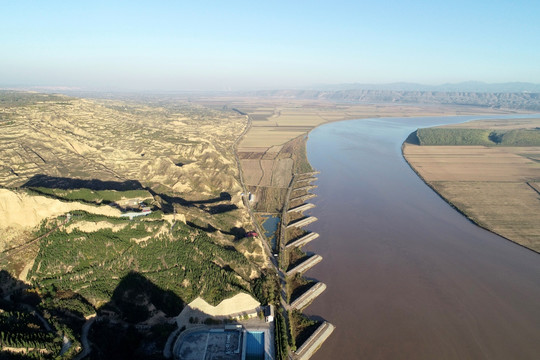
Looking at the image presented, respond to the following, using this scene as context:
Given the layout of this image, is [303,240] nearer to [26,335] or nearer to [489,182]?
[26,335]

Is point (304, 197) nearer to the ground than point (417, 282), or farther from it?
farther from it

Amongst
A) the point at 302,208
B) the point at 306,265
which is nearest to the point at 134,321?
the point at 306,265

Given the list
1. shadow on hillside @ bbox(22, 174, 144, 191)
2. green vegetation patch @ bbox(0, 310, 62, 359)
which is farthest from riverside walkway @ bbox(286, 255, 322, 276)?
shadow on hillside @ bbox(22, 174, 144, 191)

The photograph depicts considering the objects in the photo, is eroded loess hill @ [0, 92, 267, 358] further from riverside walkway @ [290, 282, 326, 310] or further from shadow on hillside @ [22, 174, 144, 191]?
riverside walkway @ [290, 282, 326, 310]

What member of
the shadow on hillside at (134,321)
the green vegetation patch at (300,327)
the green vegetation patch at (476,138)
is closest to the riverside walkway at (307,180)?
the green vegetation patch at (300,327)

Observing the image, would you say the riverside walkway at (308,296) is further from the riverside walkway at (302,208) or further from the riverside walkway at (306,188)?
the riverside walkway at (306,188)

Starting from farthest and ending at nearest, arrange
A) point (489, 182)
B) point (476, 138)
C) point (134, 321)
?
point (476, 138)
point (489, 182)
point (134, 321)
